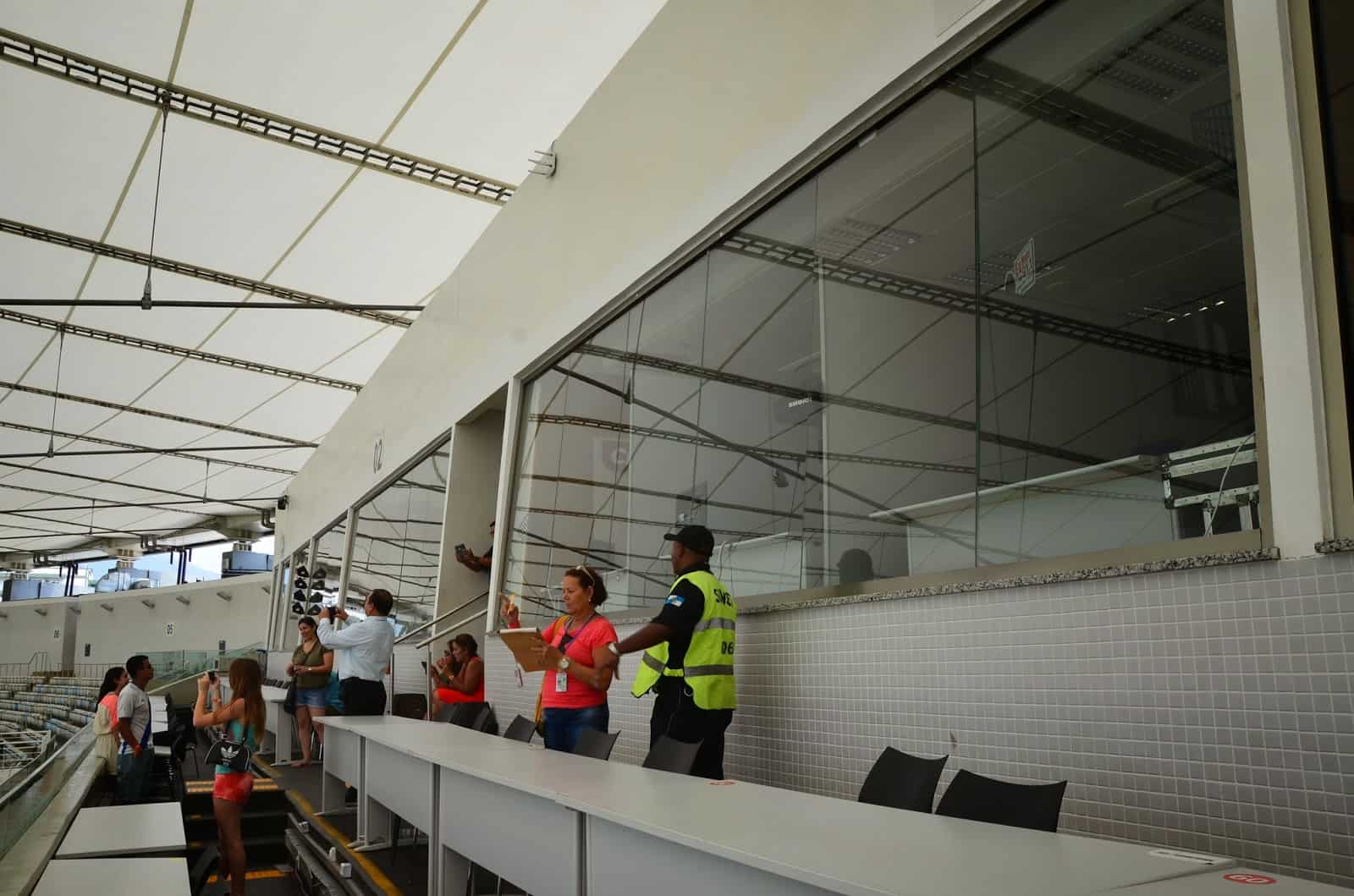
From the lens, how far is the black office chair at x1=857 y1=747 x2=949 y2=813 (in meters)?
2.52

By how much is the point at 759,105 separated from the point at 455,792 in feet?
10.4

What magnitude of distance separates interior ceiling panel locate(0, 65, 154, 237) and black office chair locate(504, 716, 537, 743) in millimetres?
6517

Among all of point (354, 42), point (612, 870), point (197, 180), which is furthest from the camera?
point (197, 180)

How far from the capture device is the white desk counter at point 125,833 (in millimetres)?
3795

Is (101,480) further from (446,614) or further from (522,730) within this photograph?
(522,730)

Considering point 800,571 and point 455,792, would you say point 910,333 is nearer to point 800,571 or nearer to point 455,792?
point 800,571

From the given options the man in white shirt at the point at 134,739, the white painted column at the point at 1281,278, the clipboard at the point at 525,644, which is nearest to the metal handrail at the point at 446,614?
the man in white shirt at the point at 134,739

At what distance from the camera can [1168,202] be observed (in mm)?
2607

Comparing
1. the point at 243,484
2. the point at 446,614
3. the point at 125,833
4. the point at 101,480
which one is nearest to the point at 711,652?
the point at 125,833

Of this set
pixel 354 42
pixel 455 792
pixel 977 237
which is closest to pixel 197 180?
pixel 354 42

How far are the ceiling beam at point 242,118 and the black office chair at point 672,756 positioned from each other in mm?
6636

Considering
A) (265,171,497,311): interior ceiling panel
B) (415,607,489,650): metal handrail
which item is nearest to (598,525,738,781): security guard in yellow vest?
(415,607,489,650): metal handrail

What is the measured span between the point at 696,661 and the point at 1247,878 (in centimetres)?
244

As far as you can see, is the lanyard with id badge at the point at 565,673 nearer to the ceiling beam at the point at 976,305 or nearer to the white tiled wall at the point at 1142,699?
the white tiled wall at the point at 1142,699
